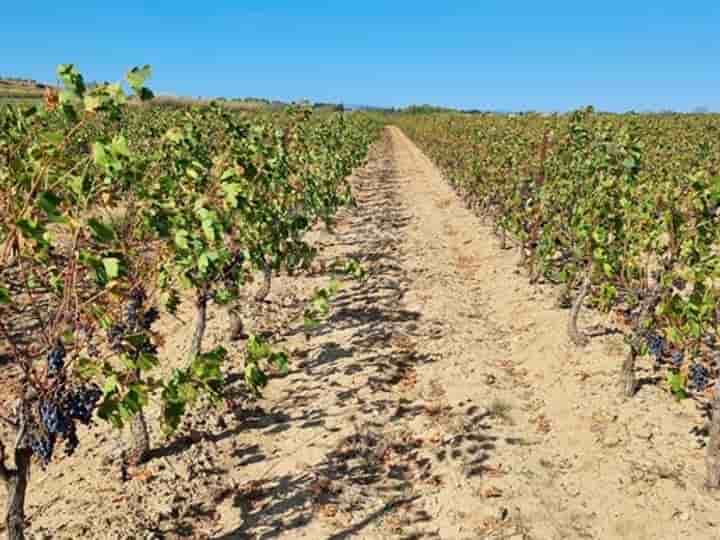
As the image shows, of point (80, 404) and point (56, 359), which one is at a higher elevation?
point (56, 359)

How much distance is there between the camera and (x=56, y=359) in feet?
13.7

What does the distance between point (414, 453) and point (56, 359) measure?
14.0 ft

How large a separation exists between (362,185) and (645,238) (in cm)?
2261

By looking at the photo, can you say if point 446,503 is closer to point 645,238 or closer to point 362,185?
point 645,238

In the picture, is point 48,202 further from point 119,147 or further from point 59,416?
point 59,416

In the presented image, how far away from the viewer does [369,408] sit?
800 centimetres

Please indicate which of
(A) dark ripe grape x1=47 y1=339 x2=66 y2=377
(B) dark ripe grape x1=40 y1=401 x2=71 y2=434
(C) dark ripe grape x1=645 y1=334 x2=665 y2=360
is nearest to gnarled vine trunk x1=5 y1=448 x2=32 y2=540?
(B) dark ripe grape x1=40 y1=401 x2=71 y2=434

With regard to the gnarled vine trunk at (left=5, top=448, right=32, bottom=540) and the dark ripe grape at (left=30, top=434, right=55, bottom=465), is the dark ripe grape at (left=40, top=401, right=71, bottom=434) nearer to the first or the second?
the dark ripe grape at (left=30, top=434, right=55, bottom=465)

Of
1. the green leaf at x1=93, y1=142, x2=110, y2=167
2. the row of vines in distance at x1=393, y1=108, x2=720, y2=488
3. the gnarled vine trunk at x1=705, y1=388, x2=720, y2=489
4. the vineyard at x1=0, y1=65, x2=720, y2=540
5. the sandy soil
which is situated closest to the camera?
the green leaf at x1=93, y1=142, x2=110, y2=167

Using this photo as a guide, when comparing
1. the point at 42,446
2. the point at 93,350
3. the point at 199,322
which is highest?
the point at 93,350

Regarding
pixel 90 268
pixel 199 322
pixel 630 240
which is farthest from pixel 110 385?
pixel 630 240

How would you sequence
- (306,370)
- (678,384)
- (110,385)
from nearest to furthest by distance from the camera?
(110,385)
(678,384)
(306,370)

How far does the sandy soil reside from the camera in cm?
595

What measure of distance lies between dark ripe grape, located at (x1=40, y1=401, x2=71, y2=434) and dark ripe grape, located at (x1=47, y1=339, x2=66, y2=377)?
236 millimetres
